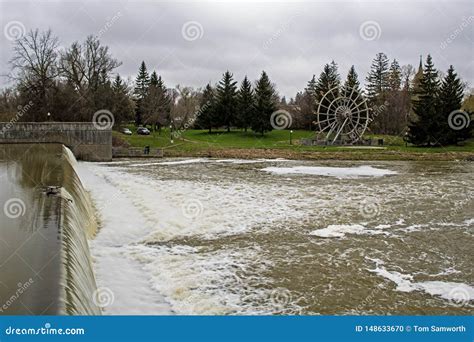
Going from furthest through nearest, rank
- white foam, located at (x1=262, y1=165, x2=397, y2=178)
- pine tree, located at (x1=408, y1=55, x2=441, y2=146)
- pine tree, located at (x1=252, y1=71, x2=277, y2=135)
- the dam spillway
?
pine tree, located at (x1=252, y1=71, x2=277, y2=135), pine tree, located at (x1=408, y1=55, x2=441, y2=146), white foam, located at (x1=262, y1=165, x2=397, y2=178), the dam spillway

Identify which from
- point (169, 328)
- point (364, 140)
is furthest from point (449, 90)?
point (169, 328)

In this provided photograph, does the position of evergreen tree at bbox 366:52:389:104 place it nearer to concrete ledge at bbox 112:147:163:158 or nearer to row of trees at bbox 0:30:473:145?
row of trees at bbox 0:30:473:145

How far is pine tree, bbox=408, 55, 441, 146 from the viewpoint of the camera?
119ft

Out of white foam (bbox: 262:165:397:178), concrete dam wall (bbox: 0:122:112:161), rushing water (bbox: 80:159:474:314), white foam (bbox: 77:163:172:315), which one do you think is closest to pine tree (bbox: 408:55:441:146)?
white foam (bbox: 262:165:397:178)

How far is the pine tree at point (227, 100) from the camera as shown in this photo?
48.8 metres

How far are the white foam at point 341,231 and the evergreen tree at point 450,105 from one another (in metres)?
28.6

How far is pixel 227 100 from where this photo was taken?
160 feet

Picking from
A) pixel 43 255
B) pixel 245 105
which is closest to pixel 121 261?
pixel 43 255

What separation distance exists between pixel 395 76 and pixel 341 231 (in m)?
56.7

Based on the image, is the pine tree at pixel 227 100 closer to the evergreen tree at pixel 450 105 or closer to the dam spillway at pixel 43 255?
the evergreen tree at pixel 450 105

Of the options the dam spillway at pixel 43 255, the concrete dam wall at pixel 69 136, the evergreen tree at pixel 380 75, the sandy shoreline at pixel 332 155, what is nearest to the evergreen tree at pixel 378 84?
the evergreen tree at pixel 380 75

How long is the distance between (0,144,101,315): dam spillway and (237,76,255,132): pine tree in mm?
36905

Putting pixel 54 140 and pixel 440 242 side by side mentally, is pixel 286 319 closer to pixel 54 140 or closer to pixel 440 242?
pixel 440 242

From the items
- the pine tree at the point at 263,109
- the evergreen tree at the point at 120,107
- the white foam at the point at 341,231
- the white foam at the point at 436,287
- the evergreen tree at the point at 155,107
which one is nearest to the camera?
the white foam at the point at 436,287
